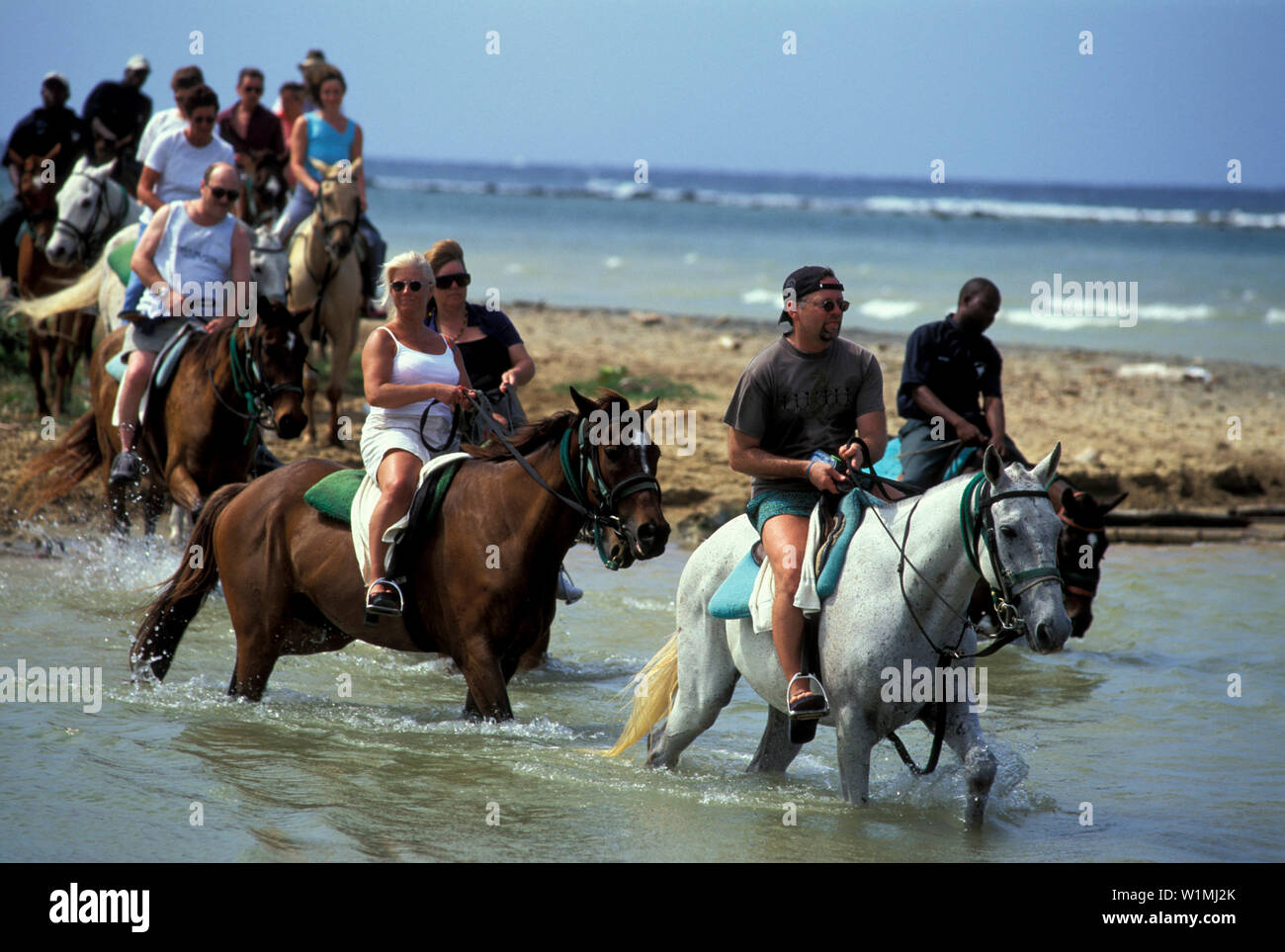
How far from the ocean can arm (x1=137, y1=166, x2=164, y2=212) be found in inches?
169

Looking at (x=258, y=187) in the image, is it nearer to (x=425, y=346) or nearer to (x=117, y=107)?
(x=117, y=107)

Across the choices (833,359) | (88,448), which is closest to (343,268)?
(88,448)

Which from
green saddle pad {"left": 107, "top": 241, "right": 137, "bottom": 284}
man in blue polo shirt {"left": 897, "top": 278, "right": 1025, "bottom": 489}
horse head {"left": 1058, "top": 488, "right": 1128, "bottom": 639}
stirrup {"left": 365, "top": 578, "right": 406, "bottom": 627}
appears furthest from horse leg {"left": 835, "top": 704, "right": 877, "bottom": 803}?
green saddle pad {"left": 107, "top": 241, "right": 137, "bottom": 284}

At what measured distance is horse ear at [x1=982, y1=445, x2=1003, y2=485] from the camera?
520cm

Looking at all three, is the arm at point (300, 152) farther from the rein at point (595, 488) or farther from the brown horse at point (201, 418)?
the rein at point (595, 488)

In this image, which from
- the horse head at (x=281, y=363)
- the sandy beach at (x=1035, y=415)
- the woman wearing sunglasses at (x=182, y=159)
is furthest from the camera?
the sandy beach at (x=1035, y=415)

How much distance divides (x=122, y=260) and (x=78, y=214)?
3277mm

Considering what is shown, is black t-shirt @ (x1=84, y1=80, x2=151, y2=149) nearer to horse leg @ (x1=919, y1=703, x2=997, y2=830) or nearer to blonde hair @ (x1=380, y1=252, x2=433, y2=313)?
blonde hair @ (x1=380, y1=252, x2=433, y2=313)

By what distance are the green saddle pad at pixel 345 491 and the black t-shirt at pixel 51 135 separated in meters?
10.1

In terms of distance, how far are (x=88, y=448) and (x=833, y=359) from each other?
6566mm

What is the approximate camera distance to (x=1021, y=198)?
111 m

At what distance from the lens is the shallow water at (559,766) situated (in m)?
5.72

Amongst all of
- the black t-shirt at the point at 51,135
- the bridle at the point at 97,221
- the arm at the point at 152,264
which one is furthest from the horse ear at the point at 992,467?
the black t-shirt at the point at 51,135

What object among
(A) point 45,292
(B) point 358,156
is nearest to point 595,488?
(B) point 358,156
